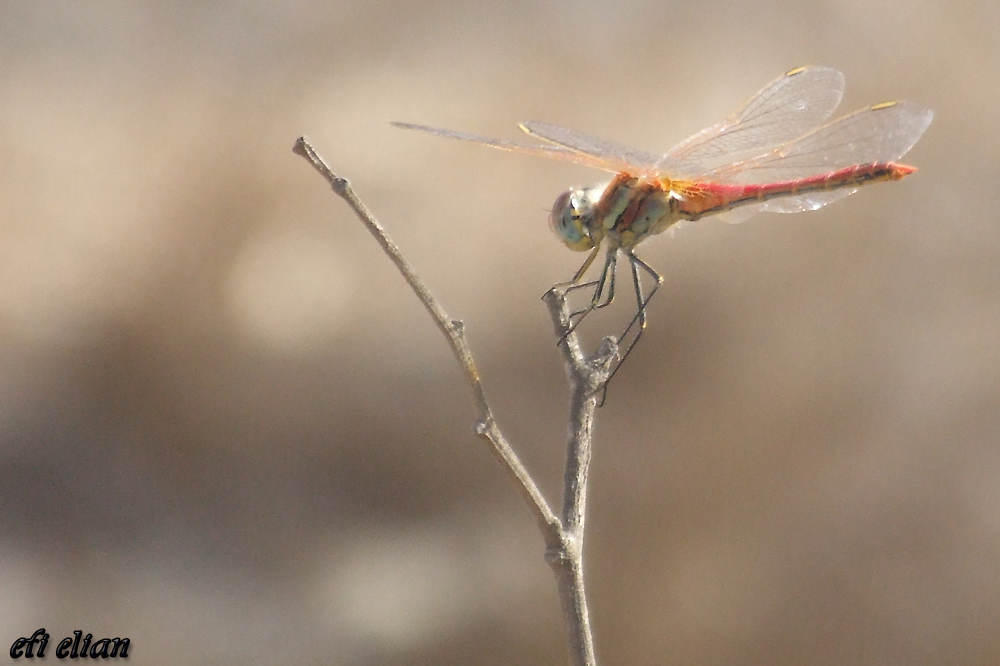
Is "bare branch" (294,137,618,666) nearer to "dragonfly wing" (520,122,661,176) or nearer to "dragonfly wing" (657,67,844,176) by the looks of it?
"dragonfly wing" (520,122,661,176)

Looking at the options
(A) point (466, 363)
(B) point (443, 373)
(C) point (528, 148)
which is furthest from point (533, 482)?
(B) point (443, 373)

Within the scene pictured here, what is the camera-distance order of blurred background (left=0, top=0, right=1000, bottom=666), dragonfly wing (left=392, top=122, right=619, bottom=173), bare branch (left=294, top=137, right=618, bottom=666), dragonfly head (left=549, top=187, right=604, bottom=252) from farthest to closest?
blurred background (left=0, top=0, right=1000, bottom=666)
dragonfly head (left=549, top=187, right=604, bottom=252)
dragonfly wing (left=392, top=122, right=619, bottom=173)
bare branch (left=294, top=137, right=618, bottom=666)

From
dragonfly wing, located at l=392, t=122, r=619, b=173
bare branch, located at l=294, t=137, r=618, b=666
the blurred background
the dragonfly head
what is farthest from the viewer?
the blurred background

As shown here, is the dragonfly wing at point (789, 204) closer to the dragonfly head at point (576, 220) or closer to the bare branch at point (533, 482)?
the dragonfly head at point (576, 220)

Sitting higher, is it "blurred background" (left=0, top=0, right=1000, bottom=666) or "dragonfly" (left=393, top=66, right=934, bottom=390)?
"blurred background" (left=0, top=0, right=1000, bottom=666)

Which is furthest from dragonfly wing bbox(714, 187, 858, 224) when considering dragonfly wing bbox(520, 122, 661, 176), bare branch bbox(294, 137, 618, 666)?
bare branch bbox(294, 137, 618, 666)

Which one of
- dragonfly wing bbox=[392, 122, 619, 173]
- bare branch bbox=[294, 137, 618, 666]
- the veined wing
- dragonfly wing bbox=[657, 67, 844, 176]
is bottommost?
bare branch bbox=[294, 137, 618, 666]

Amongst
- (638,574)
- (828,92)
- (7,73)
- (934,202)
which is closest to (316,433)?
(638,574)

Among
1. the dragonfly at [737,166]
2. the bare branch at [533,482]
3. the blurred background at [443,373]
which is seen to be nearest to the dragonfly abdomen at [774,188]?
the dragonfly at [737,166]
